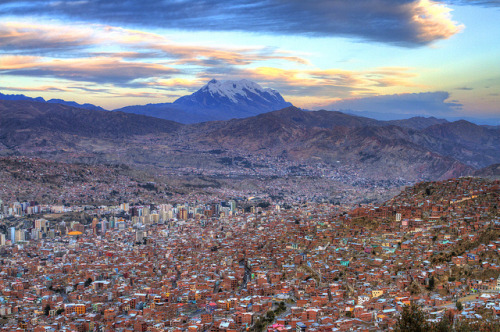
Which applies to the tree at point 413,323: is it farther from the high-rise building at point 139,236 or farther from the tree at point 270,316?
the high-rise building at point 139,236

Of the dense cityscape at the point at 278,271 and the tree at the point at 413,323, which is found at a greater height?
the tree at the point at 413,323

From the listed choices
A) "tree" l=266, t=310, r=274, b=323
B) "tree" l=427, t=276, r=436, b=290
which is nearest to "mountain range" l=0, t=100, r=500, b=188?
"tree" l=427, t=276, r=436, b=290

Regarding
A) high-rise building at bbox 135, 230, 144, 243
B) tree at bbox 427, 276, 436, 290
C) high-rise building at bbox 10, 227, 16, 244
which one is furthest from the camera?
high-rise building at bbox 10, 227, 16, 244

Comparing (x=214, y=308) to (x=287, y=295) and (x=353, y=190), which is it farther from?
Answer: (x=353, y=190)

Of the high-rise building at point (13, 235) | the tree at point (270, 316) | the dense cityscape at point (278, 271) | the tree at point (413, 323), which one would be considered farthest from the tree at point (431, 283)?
the high-rise building at point (13, 235)

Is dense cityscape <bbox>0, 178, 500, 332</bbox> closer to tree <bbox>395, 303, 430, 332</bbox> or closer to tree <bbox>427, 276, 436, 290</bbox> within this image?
tree <bbox>427, 276, 436, 290</bbox>

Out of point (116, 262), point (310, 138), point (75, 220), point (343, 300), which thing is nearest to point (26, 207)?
point (75, 220)

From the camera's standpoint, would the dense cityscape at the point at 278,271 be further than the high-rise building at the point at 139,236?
No

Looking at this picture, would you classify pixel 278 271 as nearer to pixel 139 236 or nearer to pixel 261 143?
pixel 139 236

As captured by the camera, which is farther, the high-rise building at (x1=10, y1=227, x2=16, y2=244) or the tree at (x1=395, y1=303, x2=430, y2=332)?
the high-rise building at (x1=10, y1=227, x2=16, y2=244)

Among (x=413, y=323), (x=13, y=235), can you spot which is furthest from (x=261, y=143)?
(x=413, y=323)

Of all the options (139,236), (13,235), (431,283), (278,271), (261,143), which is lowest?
(13,235)
